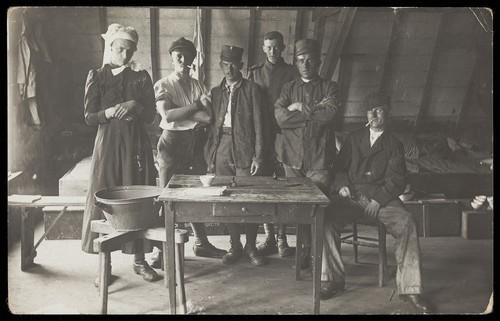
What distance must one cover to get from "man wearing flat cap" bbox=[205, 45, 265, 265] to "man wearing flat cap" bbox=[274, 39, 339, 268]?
22 cm

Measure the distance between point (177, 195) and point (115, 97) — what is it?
41.2 inches

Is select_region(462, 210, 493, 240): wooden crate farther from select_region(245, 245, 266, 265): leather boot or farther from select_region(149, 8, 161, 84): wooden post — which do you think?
select_region(149, 8, 161, 84): wooden post

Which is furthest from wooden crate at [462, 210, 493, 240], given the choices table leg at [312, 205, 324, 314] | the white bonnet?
the white bonnet

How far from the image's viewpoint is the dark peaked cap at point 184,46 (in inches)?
171

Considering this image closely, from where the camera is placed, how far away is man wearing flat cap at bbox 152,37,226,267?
174 inches

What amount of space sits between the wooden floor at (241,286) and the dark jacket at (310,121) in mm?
983

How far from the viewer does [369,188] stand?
4332 mm

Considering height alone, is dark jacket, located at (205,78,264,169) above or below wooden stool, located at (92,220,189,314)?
above

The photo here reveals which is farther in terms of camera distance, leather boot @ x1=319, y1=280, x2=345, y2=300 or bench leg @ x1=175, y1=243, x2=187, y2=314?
leather boot @ x1=319, y1=280, x2=345, y2=300

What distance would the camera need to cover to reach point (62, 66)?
426 centimetres

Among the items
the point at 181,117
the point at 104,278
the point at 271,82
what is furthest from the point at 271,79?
the point at 104,278

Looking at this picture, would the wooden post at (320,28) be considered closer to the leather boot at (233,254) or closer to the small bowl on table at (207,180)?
the small bowl on table at (207,180)

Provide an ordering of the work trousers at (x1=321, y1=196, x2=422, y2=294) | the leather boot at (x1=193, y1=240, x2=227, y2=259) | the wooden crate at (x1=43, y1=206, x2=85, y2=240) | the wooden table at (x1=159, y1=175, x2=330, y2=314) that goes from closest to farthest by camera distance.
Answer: the wooden table at (x1=159, y1=175, x2=330, y2=314) → the work trousers at (x1=321, y1=196, x2=422, y2=294) → the leather boot at (x1=193, y1=240, x2=227, y2=259) → the wooden crate at (x1=43, y1=206, x2=85, y2=240)

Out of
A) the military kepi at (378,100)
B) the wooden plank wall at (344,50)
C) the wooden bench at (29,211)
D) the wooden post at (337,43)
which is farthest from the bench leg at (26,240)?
the military kepi at (378,100)
